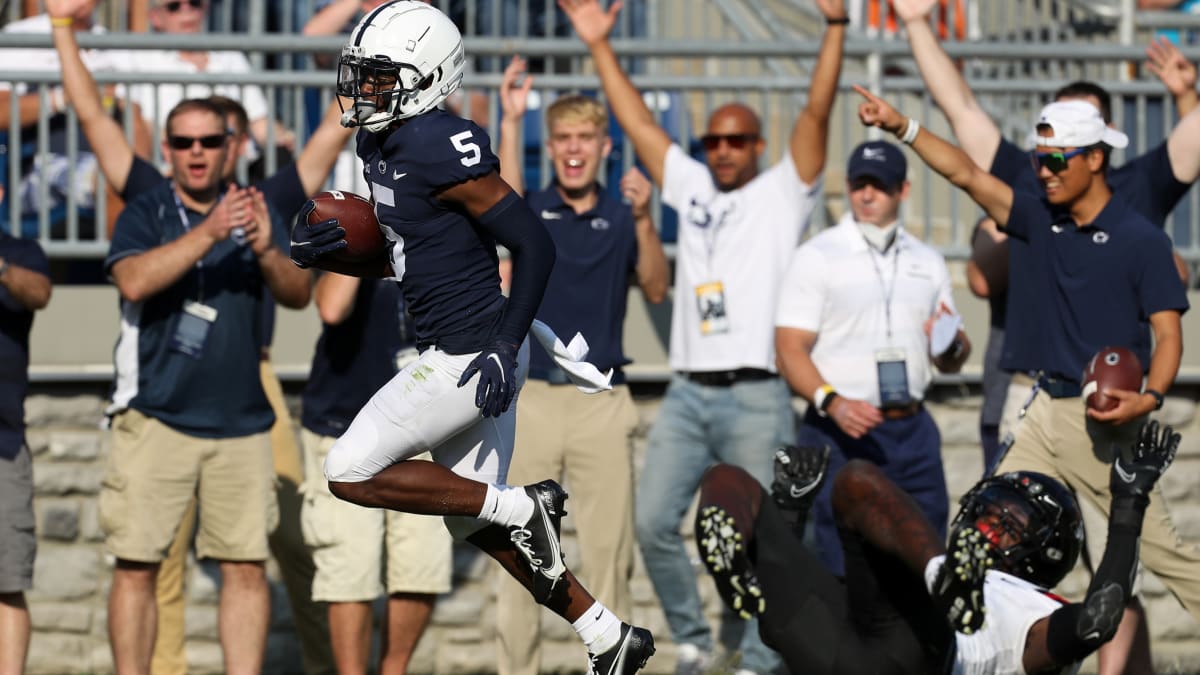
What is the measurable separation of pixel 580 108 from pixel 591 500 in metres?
1.73

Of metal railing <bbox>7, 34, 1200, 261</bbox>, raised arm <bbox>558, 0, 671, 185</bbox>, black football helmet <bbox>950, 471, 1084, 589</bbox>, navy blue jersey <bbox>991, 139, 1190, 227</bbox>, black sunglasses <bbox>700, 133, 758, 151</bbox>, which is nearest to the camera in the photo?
black football helmet <bbox>950, 471, 1084, 589</bbox>

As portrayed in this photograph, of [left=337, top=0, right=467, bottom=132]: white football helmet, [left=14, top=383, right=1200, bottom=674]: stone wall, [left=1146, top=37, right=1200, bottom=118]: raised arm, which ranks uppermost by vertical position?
[left=1146, top=37, right=1200, bottom=118]: raised arm

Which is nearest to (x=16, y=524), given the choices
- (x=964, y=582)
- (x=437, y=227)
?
(x=437, y=227)

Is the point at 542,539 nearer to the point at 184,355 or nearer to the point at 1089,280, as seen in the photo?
the point at 184,355

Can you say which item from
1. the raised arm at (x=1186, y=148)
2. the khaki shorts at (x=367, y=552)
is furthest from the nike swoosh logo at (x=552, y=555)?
the raised arm at (x=1186, y=148)

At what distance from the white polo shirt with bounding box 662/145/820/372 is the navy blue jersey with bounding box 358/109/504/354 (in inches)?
101

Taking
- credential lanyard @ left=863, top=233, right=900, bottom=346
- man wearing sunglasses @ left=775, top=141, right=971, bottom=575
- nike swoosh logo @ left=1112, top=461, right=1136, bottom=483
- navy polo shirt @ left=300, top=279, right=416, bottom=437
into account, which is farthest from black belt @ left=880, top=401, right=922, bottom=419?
navy polo shirt @ left=300, top=279, right=416, bottom=437

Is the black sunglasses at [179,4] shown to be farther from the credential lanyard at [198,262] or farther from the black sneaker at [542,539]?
the black sneaker at [542,539]

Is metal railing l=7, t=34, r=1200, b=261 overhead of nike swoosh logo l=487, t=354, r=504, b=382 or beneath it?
overhead

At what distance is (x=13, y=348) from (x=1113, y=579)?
4312 mm

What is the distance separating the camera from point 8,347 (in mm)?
7234

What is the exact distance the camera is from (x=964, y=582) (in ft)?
17.5

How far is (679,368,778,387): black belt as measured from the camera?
8.07 m

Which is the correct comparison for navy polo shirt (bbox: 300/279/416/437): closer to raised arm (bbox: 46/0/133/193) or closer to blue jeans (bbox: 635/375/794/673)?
raised arm (bbox: 46/0/133/193)
